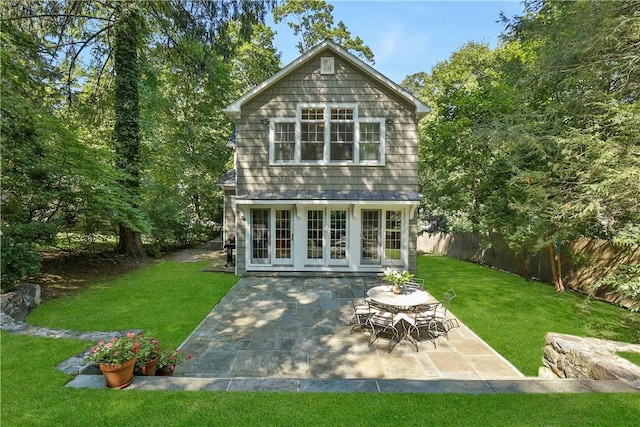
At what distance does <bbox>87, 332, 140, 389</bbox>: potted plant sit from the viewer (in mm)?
3545

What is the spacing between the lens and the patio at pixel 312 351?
4.47m

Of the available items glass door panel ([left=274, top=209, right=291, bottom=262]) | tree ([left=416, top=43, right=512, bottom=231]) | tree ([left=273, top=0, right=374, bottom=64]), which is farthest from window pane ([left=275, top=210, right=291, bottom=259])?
tree ([left=273, top=0, right=374, bottom=64])

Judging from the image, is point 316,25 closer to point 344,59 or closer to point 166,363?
point 344,59

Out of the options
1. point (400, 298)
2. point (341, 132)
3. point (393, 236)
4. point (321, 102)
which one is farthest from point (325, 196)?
point (400, 298)

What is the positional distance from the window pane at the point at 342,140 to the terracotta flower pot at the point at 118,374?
27.0ft

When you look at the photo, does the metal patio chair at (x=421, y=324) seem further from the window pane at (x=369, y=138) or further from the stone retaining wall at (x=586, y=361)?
the window pane at (x=369, y=138)

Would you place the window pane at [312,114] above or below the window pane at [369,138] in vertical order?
above

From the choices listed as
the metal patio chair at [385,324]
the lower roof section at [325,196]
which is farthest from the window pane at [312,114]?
the metal patio chair at [385,324]


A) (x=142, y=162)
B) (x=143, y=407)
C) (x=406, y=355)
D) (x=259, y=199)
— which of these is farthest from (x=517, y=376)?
(x=142, y=162)

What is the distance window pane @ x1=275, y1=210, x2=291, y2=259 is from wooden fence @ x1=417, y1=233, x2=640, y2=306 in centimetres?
730

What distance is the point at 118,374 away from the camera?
357cm

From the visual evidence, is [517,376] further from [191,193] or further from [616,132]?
[191,193]

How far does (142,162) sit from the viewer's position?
12.6 m

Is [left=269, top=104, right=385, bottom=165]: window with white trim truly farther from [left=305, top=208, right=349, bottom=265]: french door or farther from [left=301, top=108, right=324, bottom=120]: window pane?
[left=305, top=208, right=349, bottom=265]: french door
